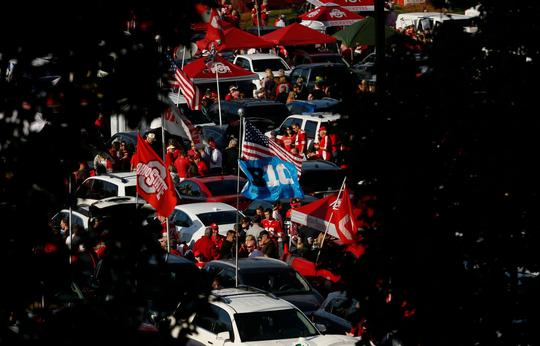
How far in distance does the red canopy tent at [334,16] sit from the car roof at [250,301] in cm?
2659

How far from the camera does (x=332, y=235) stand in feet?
70.2

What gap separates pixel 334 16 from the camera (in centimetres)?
4316

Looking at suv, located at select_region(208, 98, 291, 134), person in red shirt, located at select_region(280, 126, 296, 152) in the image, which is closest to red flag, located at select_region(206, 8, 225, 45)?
suv, located at select_region(208, 98, 291, 134)

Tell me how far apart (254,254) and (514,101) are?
43.5 feet

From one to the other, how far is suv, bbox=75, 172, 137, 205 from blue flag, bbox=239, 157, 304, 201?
14.5 feet

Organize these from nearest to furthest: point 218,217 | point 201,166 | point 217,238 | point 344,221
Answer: point 344,221, point 217,238, point 218,217, point 201,166

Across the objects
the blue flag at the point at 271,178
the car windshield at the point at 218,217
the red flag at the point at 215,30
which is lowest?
the car windshield at the point at 218,217

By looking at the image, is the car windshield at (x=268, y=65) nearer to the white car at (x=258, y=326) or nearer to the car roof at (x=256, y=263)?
the car roof at (x=256, y=263)

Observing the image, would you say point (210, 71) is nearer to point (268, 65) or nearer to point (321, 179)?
point (321, 179)

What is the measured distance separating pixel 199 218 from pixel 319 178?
381 centimetres

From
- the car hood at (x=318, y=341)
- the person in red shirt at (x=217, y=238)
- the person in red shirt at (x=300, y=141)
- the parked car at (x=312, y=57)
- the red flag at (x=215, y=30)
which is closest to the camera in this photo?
the car hood at (x=318, y=341)

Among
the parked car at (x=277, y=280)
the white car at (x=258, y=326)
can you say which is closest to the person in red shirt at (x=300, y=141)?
the parked car at (x=277, y=280)

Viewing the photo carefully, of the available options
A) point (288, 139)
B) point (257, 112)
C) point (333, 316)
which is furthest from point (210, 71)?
point (333, 316)

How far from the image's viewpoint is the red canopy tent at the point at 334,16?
43156mm
